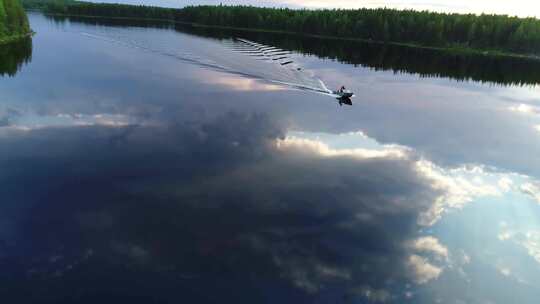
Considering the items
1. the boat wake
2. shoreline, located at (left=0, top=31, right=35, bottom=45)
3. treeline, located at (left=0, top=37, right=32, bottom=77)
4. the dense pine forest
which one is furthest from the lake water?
the dense pine forest

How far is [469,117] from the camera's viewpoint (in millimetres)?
66625

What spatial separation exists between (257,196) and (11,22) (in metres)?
142

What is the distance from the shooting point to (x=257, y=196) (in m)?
34.3

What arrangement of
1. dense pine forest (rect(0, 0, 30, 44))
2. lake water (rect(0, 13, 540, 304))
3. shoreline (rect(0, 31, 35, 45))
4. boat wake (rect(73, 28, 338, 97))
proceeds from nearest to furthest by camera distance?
lake water (rect(0, 13, 540, 304)) < boat wake (rect(73, 28, 338, 97)) < shoreline (rect(0, 31, 35, 45)) < dense pine forest (rect(0, 0, 30, 44))

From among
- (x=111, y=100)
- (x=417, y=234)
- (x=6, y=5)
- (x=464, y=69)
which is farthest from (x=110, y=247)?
(x=6, y=5)

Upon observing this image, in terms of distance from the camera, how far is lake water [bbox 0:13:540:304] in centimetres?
2439

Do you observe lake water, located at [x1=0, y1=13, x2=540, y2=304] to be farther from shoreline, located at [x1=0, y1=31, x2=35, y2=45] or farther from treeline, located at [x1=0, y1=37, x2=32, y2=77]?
shoreline, located at [x1=0, y1=31, x2=35, y2=45]

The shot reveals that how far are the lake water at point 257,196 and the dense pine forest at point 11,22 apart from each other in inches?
2603

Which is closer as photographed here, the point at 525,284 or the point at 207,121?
the point at 525,284

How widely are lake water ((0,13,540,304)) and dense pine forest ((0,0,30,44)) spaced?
66.1 meters

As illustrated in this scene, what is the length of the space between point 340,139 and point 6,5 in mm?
134113

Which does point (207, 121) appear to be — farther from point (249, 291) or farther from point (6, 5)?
point (6, 5)

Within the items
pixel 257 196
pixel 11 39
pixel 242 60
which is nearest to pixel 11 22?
pixel 11 39

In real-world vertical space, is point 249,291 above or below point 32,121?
below
